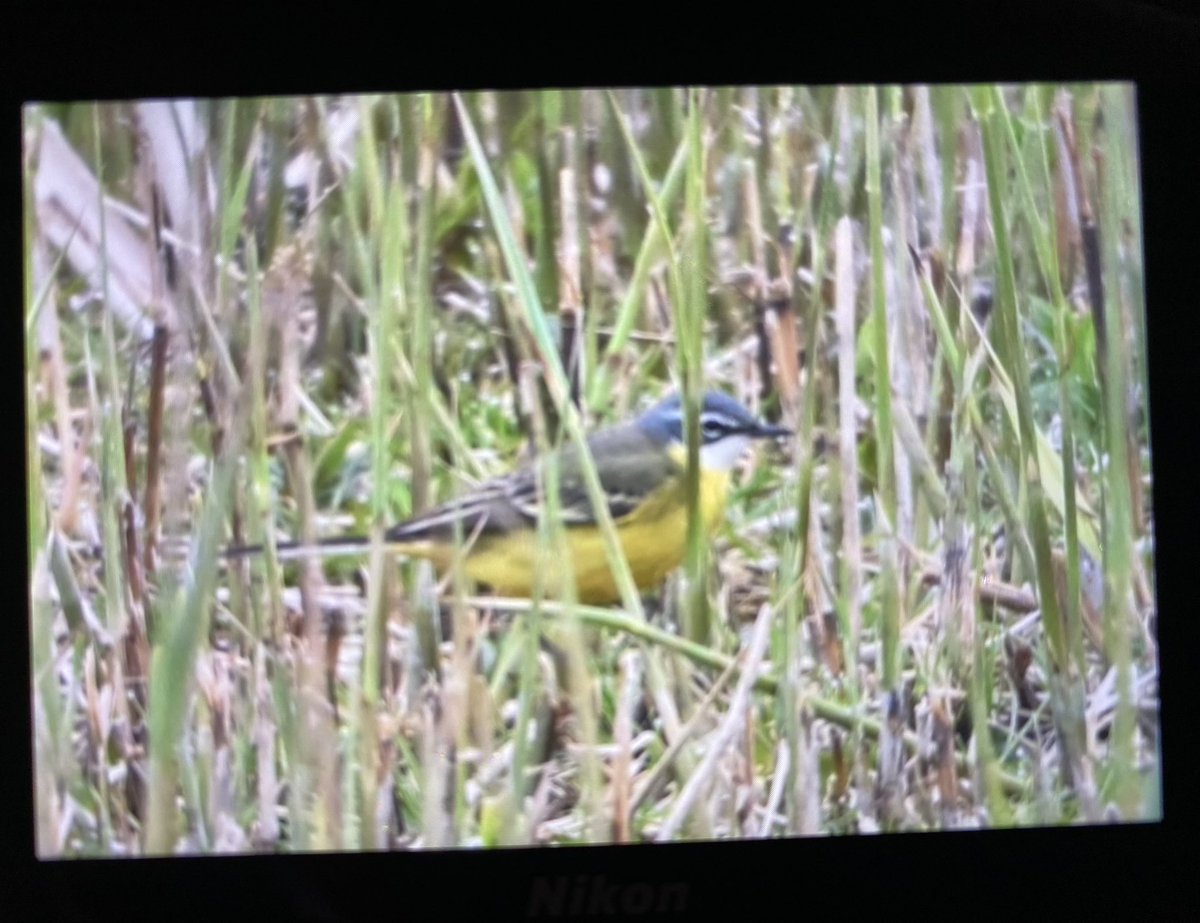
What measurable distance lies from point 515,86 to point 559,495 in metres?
0.29

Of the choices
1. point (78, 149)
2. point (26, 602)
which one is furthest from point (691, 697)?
point (78, 149)

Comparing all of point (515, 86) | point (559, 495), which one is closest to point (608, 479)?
point (559, 495)

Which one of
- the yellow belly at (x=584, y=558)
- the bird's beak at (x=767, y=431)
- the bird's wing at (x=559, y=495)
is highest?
→ the bird's beak at (x=767, y=431)

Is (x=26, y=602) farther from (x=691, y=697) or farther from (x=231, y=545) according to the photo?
(x=691, y=697)

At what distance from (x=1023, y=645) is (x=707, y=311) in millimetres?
332

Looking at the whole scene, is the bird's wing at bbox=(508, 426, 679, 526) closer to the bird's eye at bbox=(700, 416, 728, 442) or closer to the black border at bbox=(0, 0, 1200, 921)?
the bird's eye at bbox=(700, 416, 728, 442)

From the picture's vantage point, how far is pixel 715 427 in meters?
0.88

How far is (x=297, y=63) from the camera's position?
35.5 inches

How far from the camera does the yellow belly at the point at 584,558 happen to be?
0.88 m

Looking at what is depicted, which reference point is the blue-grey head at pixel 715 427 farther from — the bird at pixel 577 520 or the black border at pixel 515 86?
the black border at pixel 515 86

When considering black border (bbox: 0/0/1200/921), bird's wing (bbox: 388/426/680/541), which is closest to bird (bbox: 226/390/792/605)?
bird's wing (bbox: 388/426/680/541)

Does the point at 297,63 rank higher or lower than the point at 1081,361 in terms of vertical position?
higher

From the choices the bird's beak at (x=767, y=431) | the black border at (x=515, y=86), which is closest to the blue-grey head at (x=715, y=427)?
the bird's beak at (x=767, y=431)

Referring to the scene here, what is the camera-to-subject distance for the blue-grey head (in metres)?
0.88
